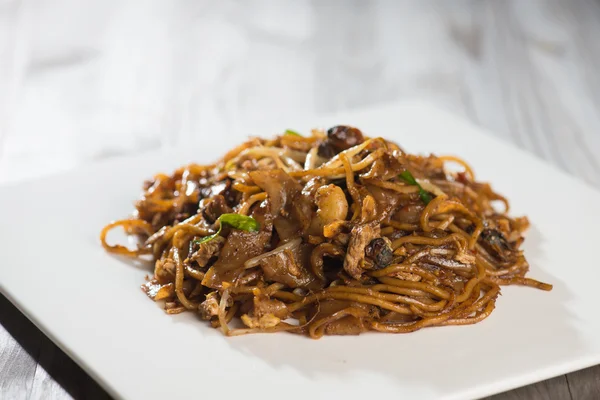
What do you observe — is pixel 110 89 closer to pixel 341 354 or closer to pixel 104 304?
pixel 104 304

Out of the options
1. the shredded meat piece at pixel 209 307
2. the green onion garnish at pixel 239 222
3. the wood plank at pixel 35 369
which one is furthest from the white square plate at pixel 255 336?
the green onion garnish at pixel 239 222

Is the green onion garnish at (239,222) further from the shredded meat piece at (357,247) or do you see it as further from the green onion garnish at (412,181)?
the green onion garnish at (412,181)

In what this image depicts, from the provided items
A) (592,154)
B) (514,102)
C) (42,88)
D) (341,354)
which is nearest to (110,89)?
(42,88)

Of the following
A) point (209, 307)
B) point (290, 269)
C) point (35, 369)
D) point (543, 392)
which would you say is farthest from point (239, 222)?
point (543, 392)

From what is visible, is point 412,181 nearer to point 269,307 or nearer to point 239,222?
point 239,222

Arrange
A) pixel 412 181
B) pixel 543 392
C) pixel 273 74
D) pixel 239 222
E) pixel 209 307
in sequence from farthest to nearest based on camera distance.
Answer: pixel 273 74 < pixel 412 181 < pixel 239 222 < pixel 209 307 < pixel 543 392

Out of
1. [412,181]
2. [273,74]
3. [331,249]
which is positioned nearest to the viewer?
[331,249]

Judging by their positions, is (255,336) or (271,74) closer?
(255,336)
